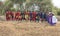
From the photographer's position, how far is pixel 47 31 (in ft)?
49.9

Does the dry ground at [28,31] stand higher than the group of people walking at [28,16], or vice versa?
the group of people walking at [28,16]

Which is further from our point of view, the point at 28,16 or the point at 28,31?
the point at 28,16

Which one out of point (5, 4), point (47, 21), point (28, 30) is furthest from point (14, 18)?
point (5, 4)

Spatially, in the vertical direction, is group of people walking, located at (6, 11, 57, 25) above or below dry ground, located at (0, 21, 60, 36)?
above

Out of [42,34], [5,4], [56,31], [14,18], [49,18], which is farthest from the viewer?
[5,4]

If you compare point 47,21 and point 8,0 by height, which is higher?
point 8,0

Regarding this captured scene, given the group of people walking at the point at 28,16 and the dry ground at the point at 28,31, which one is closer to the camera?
the dry ground at the point at 28,31

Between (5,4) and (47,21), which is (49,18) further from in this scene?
(5,4)

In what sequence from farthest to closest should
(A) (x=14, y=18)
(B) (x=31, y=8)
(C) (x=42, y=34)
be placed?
(B) (x=31, y=8), (A) (x=14, y=18), (C) (x=42, y=34)

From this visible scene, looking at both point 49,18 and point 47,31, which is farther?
point 49,18

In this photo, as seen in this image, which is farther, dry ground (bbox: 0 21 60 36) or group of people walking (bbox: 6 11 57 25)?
group of people walking (bbox: 6 11 57 25)

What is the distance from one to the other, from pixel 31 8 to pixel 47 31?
1846cm

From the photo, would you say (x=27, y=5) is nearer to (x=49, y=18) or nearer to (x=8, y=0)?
(x=8, y=0)

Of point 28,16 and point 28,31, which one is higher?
point 28,16
